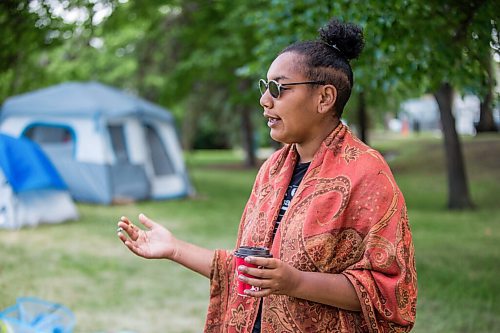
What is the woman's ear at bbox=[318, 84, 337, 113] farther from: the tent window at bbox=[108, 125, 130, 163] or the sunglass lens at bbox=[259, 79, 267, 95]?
the tent window at bbox=[108, 125, 130, 163]

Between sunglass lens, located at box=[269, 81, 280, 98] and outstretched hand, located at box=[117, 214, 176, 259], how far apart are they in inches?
23.1

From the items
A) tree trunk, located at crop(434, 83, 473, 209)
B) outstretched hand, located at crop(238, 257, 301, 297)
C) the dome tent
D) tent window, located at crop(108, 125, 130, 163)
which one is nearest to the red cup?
outstretched hand, located at crop(238, 257, 301, 297)

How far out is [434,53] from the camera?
3770mm

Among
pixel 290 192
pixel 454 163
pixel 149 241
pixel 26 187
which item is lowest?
pixel 454 163

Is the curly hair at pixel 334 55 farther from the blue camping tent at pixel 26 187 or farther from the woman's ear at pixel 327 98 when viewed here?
the blue camping tent at pixel 26 187

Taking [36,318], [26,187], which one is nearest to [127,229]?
[36,318]

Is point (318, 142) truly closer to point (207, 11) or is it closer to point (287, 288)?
point (287, 288)

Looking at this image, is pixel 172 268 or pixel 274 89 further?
pixel 172 268

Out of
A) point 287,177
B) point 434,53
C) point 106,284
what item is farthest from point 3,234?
point 287,177

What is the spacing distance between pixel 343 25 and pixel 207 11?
507 inches

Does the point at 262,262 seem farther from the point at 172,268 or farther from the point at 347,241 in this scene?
the point at 172,268

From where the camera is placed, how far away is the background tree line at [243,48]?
3.66 m

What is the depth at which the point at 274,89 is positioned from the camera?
1.91 m

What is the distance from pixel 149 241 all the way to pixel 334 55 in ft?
2.75
